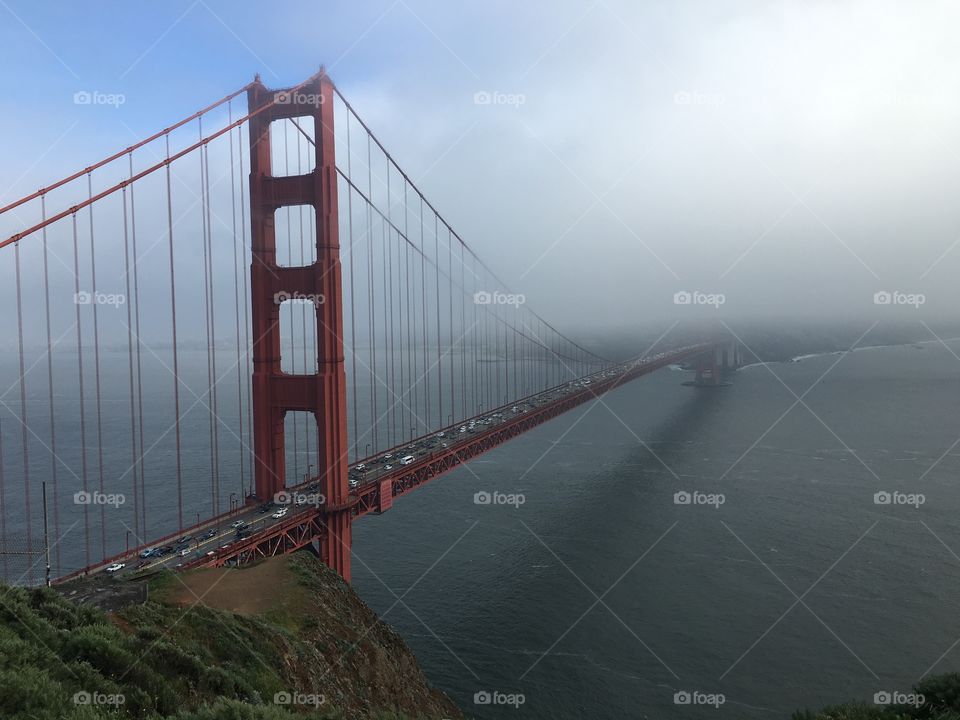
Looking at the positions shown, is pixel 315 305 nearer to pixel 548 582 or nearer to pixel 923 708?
pixel 548 582

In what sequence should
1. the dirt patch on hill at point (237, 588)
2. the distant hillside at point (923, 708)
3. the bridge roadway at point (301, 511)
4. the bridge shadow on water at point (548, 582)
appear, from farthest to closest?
the bridge shadow on water at point (548, 582) < the bridge roadway at point (301, 511) < the dirt patch on hill at point (237, 588) < the distant hillside at point (923, 708)

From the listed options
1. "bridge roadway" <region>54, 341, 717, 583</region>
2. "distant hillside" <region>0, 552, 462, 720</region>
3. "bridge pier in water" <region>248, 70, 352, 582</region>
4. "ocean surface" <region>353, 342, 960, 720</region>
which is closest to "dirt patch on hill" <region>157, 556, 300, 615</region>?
"distant hillside" <region>0, 552, 462, 720</region>

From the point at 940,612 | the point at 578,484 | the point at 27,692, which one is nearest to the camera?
the point at 27,692

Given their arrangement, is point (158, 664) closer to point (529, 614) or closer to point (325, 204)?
point (325, 204)

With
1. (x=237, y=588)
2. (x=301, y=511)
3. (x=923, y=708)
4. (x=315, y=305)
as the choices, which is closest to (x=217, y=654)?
(x=237, y=588)

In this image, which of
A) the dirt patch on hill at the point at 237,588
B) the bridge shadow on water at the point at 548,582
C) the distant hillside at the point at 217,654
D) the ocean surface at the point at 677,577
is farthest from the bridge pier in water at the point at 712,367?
the dirt patch on hill at the point at 237,588

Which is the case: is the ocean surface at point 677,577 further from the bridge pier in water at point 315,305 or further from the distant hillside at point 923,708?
the distant hillside at point 923,708

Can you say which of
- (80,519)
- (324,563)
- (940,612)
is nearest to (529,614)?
(324,563)
